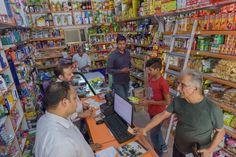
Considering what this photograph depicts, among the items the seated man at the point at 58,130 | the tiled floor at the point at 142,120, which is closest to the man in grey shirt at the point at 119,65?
the tiled floor at the point at 142,120

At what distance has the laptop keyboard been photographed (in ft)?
5.96

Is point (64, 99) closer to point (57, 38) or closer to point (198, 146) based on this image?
point (198, 146)

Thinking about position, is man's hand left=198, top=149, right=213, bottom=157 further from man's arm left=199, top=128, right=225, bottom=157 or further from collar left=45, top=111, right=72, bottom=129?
collar left=45, top=111, right=72, bottom=129

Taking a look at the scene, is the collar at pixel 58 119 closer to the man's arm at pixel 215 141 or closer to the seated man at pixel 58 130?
the seated man at pixel 58 130

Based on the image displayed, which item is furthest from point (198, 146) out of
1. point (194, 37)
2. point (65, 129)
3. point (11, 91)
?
point (11, 91)

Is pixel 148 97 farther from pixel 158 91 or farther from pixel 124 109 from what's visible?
pixel 124 109

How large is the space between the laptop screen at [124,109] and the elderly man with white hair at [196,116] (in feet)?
1.57

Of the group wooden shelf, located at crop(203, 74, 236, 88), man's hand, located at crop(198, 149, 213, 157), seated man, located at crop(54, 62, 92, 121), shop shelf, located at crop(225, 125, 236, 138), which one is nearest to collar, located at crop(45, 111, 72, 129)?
seated man, located at crop(54, 62, 92, 121)

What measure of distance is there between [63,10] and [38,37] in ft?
4.87

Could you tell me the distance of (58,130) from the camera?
3.92ft

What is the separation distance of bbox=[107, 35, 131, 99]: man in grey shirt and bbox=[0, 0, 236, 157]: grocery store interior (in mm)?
22

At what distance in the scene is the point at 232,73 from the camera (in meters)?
2.30

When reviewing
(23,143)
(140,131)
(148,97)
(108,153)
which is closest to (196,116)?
(140,131)

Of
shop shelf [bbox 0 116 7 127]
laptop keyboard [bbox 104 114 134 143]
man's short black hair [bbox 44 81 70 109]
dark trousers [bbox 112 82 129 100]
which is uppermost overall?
man's short black hair [bbox 44 81 70 109]
